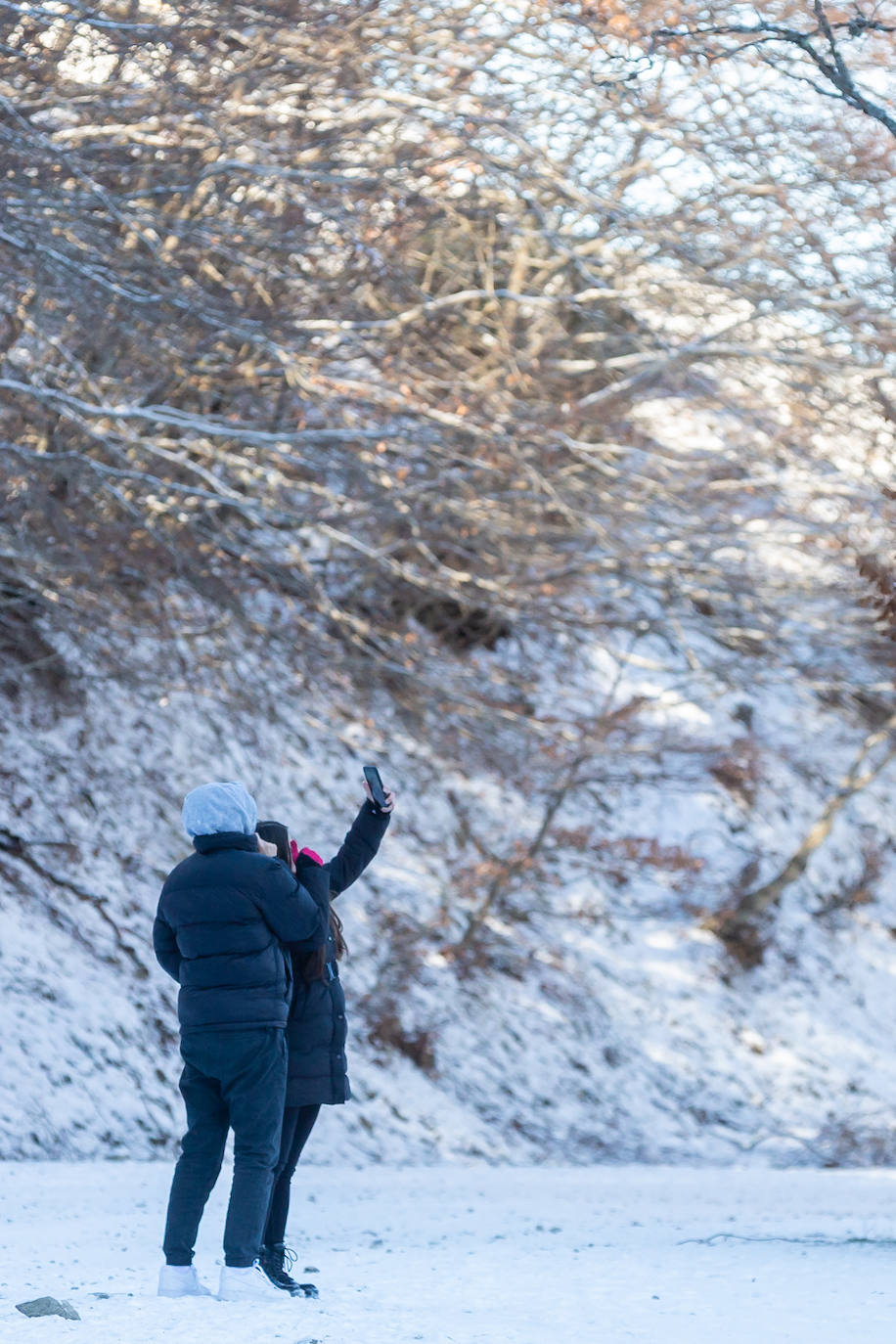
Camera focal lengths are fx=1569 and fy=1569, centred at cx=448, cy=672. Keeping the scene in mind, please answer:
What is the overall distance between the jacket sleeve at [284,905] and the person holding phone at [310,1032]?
0.21 metres

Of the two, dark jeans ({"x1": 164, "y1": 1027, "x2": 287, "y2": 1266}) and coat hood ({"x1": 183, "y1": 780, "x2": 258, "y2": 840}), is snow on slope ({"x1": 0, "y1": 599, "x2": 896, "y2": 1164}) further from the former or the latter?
coat hood ({"x1": 183, "y1": 780, "x2": 258, "y2": 840})

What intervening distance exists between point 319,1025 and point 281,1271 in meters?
0.78

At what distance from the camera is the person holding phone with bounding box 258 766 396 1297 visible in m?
4.96

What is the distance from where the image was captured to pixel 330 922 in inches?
202

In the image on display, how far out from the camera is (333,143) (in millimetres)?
9961

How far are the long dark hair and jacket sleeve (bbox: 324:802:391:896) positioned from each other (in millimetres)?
123

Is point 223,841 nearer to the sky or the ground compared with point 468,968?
nearer to the sky

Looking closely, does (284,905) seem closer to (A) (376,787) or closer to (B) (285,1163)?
(A) (376,787)

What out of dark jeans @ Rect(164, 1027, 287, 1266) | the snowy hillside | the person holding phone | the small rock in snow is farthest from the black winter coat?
the snowy hillside

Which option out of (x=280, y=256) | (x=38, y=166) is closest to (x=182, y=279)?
(x=280, y=256)

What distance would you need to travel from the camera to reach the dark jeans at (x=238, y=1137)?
4.68 meters

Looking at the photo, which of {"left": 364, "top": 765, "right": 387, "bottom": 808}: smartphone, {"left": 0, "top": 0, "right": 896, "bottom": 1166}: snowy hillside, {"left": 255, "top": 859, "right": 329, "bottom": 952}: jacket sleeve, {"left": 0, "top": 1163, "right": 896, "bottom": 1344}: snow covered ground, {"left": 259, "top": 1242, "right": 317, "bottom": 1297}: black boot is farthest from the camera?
{"left": 0, "top": 0, "right": 896, "bottom": 1166}: snowy hillside

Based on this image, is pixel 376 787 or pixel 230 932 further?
pixel 376 787

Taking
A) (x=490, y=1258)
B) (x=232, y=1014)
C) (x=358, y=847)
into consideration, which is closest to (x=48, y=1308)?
(x=232, y=1014)
